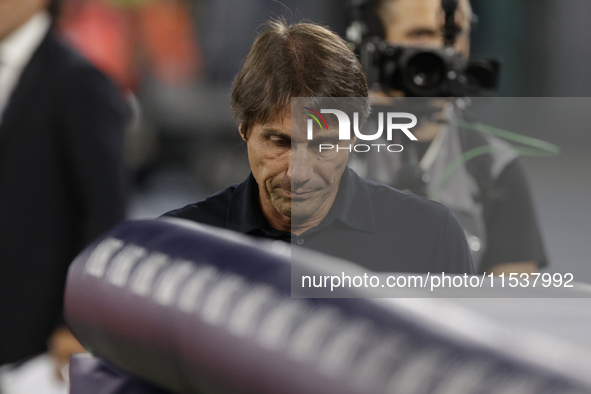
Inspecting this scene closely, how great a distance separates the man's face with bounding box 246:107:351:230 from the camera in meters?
0.51

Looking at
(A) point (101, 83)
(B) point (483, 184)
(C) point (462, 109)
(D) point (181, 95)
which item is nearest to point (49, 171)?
(A) point (101, 83)

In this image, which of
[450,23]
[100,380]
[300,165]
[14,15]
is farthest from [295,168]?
[14,15]

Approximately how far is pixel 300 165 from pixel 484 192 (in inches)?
19.8

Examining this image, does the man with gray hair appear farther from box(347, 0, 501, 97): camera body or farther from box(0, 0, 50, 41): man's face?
box(0, 0, 50, 41): man's face

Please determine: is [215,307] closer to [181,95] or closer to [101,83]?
[101,83]

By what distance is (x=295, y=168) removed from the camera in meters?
0.51

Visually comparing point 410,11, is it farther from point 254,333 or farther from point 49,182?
point 254,333

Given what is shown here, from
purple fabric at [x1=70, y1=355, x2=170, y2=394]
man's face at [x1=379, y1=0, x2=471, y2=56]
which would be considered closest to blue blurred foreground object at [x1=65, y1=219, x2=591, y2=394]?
purple fabric at [x1=70, y1=355, x2=170, y2=394]

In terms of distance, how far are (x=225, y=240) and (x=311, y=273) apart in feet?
0.26

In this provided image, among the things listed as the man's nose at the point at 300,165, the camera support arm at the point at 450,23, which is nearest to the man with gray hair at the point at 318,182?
the man's nose at the point at 300,165

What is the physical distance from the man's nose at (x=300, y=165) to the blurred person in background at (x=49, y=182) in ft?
4.00

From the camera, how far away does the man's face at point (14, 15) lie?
71.4 inches

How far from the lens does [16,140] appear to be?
5.54 feet

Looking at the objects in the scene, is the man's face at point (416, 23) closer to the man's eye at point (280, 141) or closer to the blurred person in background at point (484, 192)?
the blurred person in background at point (484, 192)
